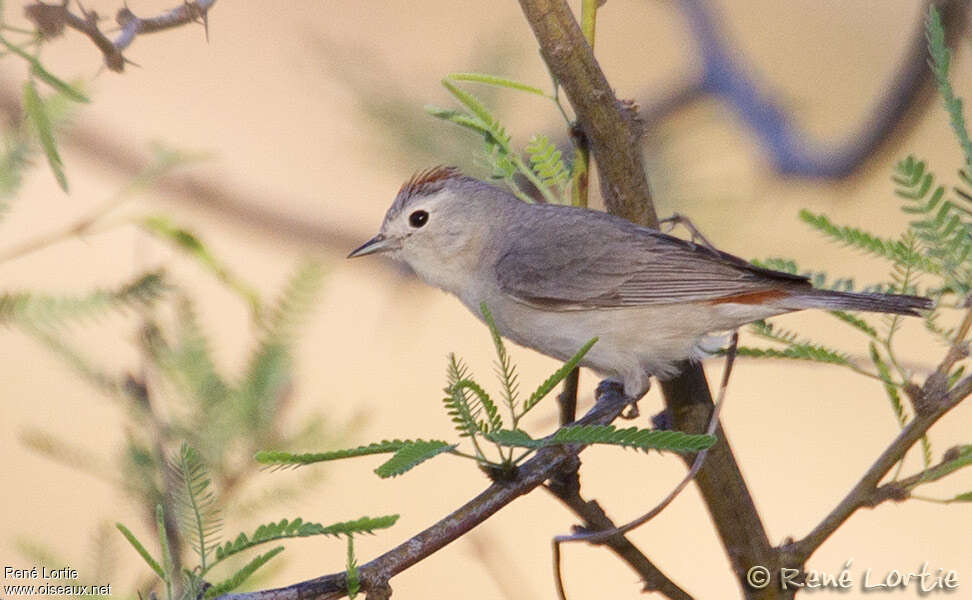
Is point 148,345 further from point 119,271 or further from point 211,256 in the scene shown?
point 119,271

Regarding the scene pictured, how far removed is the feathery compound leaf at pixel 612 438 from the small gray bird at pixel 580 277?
0.91m

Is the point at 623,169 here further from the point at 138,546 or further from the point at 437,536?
the point at 138,546

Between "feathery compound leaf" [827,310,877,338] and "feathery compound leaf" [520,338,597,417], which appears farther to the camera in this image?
"feathery compound leaf" [827,310,877,338]

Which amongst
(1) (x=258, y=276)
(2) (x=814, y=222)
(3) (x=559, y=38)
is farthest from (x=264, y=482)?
(1) (x=258, y=276)

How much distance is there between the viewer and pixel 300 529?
108 centimetres

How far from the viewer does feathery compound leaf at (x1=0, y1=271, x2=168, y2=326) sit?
1397mm

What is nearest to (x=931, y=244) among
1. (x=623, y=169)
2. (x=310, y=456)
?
(x=623, y=169)

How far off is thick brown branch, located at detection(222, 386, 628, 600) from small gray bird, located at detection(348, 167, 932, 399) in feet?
2.79

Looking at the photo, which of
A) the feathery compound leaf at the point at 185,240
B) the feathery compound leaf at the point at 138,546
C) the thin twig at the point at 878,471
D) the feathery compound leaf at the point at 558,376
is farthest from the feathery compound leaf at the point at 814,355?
the feathery compound leaf at the point at 138,546

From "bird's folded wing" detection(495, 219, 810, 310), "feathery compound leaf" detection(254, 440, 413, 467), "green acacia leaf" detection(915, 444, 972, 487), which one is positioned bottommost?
"green acacia leaf" detection(915, 444, 972, 487)

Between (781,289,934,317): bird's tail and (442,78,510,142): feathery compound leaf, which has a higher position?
(442,78,510,142): feathery compound leaf

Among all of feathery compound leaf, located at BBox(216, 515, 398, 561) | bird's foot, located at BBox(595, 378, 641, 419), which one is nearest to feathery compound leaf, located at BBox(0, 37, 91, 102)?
feathery compound leaf, located at BBox(216, 515, 398, 561)

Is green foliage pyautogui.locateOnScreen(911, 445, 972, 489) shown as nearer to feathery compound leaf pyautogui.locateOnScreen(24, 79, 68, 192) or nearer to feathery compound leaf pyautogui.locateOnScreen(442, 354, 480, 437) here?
feathery compound leaf pyautogui.locateOnScreen(442, 354, 480, 437)

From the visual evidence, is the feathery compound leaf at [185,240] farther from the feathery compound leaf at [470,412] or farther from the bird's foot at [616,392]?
the bird's foot at [616,392]
